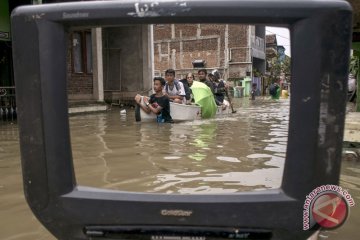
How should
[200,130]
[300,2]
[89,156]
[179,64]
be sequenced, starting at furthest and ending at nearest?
[179,64] < [200,130] < [89,156] < [300,2]

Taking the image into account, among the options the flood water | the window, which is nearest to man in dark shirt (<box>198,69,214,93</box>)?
the flood water

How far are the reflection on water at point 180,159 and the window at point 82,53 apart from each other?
647 cm

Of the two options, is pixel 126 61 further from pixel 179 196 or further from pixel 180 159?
pixel 179 196

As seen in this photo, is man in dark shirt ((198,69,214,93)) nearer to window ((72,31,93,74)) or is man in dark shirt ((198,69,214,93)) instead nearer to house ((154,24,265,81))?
window ((72,31,93,74))

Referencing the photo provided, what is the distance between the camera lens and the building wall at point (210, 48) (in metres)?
29.7

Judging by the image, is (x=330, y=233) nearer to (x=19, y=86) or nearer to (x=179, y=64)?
(x=19, y=86)

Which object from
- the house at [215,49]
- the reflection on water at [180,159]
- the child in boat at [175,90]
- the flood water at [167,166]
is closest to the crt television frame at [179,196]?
the flood water at [167,166]

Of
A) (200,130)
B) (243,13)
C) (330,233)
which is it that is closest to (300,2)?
(243,13)

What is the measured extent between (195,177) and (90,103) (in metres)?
9.46

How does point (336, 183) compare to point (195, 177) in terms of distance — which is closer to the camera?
point (336, 183)

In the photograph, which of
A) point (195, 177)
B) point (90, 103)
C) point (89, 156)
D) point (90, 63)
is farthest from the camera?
point (90, 63)

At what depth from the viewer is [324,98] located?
1334 mm

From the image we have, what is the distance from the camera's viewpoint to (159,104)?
8133 mm

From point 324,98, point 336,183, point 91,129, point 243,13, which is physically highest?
point 243,13
